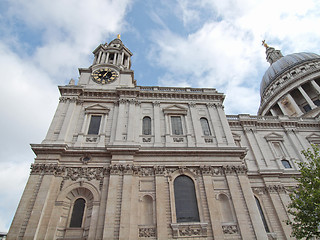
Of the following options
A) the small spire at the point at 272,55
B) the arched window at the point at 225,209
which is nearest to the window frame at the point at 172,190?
the arched window at the point at 225,209

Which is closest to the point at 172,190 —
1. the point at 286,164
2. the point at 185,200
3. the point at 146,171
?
the point at 185,200

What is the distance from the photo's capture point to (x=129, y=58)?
3131cm

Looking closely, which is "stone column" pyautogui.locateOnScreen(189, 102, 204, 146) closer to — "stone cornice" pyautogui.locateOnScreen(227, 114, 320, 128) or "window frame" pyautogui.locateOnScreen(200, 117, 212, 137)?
"window frame" pyautogui.locateOnScreen(200, 117, 212, 137)

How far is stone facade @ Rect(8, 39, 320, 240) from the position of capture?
48.1 feet

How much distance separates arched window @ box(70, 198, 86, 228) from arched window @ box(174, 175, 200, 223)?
6.98 meters

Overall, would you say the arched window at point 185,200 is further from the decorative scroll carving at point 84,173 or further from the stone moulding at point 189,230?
the decorative scroll carving at point 84,173

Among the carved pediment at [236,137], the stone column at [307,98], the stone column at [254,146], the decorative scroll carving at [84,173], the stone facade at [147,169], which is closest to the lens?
the stone facade at [147,169]

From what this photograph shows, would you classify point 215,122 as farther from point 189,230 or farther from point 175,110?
point 189,230

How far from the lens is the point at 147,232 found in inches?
572

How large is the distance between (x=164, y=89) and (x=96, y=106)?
310 inches

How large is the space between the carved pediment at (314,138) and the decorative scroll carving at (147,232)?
76.4 ft

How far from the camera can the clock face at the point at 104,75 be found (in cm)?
2481

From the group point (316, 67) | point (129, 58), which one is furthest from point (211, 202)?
point (316, 67)

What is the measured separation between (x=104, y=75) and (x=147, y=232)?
17.9 metres
